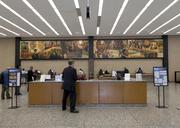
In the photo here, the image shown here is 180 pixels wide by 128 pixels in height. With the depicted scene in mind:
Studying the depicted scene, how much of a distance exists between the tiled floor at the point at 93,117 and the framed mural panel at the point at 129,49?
1397cm

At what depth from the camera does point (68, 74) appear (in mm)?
8320

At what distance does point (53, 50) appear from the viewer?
23062 millimetres

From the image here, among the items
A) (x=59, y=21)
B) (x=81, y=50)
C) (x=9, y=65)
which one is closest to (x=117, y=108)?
(x=59, y=21)

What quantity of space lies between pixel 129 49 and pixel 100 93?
14.2m

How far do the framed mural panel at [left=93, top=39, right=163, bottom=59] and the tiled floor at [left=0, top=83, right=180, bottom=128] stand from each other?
13970 millimetres

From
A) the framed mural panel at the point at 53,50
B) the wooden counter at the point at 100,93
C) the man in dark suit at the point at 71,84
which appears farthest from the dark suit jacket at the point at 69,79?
the framed mural panel at the point at 53,50

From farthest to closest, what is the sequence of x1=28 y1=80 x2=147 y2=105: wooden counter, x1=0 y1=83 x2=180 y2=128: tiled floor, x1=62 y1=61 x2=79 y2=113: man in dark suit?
x1=28 y1=80 x2=147 y2=105: wooden counter < x1=62 y1=61 x2=79 y2=113: man in dark suit < x1=0 y1=83 x2=180 y2=128: tiled floor

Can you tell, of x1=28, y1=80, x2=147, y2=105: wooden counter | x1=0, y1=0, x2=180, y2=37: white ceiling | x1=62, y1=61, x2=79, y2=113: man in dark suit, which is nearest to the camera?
x1=62, y1=61, x2=79, y2=113: man in dark suit

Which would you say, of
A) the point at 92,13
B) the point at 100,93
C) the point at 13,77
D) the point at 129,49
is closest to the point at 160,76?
the point at 100,93

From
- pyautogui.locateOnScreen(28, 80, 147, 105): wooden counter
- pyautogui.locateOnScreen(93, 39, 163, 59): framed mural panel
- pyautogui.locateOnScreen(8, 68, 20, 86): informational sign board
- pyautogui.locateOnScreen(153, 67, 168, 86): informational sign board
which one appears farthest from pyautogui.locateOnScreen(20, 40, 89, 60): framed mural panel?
pyautogui.locateOnScreen(153, 67, 168, 86): informational sign board

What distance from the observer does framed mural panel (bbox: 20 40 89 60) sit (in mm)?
23000

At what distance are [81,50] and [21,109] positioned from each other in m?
14.6

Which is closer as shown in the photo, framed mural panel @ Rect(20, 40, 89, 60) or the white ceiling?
the white ceiling

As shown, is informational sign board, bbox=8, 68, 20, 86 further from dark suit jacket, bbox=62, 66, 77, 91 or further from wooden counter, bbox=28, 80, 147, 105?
dark suit jacket, bbox=62, 66, 77, 91
